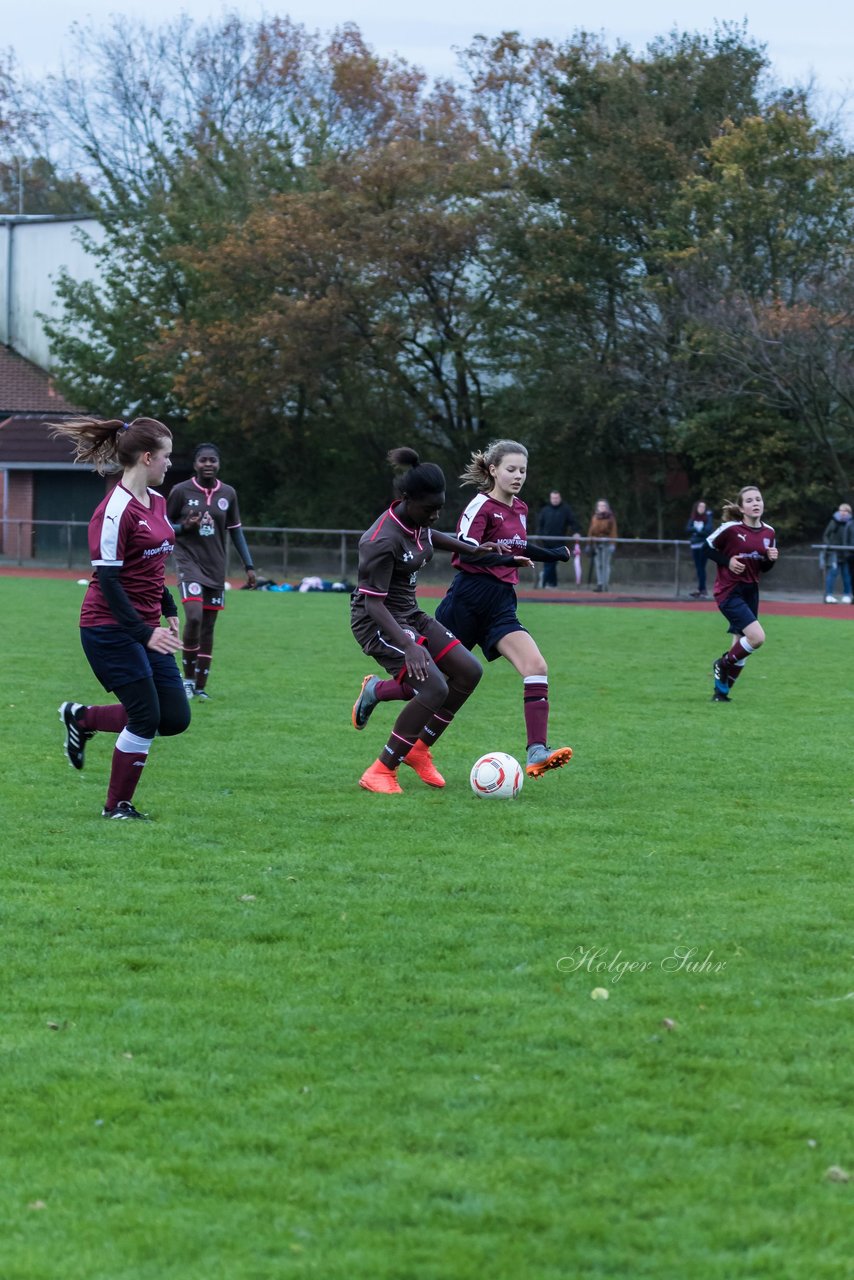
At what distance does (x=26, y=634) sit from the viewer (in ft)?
63.6

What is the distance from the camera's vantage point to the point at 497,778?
29.0 feet

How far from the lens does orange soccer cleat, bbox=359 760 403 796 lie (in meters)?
9.13

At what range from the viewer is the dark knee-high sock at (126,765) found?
808 cm

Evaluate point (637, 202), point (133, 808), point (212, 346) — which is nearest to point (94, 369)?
point (212, 346)

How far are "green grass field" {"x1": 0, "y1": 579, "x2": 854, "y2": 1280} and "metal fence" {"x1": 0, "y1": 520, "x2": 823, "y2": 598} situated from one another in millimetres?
21283

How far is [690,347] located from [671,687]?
19.4 m

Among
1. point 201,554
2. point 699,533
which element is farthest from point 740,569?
point 699,533

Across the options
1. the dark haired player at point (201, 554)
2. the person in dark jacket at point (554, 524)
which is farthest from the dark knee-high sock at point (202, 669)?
the person in dark jacket at point (554, 524)

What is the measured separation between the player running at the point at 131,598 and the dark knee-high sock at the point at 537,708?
221 centimetres

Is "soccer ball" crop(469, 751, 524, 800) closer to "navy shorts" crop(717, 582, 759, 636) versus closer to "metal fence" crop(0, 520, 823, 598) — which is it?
"navy shorts" crop(717, 582, 759, 636)

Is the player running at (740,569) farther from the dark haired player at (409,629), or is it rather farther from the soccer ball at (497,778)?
the soccer ball at (497,778)

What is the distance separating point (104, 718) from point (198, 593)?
505cm

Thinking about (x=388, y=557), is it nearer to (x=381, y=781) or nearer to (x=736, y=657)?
(x=381, y=781)

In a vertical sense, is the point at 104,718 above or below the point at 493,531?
below
